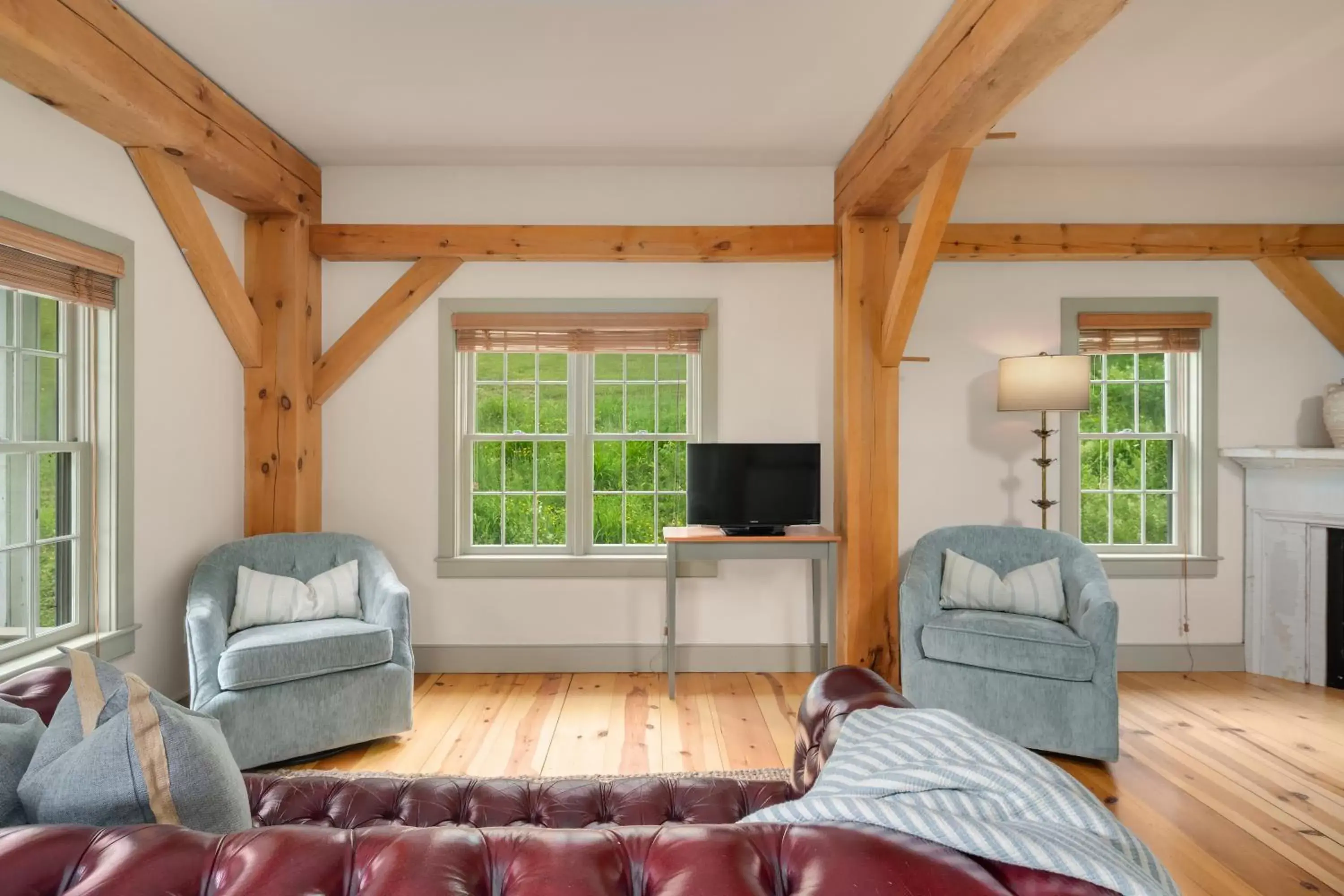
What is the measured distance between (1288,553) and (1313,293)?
151 centimetres

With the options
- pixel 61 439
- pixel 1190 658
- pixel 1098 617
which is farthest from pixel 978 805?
pixel 1190 658

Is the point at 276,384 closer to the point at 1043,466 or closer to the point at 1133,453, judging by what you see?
the point at 1043,466

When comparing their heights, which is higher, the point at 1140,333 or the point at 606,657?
the point at 1140,333

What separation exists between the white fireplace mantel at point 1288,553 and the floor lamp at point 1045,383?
1.28 meters

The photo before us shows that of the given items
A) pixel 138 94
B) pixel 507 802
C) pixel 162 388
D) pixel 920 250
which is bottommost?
pixel 507 802

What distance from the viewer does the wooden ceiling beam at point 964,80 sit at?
2035 mm

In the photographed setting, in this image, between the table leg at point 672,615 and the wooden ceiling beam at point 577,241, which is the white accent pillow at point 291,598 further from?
the wooden ceiling beam at point 577,241

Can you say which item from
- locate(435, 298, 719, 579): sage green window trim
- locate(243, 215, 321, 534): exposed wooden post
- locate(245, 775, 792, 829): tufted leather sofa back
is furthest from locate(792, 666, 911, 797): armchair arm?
locate(243, 215, 321, 534): exposed wooden post

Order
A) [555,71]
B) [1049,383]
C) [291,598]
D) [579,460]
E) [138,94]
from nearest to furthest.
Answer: [138,94] < [555,71] < [291,598] < [1049,383] < [579,460]

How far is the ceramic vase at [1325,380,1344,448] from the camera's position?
13.1 ft

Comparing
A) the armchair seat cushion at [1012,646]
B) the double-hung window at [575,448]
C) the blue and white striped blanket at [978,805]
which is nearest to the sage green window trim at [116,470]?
the double-hung window at [575,448]

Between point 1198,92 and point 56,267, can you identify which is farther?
point 1198,92

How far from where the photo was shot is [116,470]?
300 centimetres

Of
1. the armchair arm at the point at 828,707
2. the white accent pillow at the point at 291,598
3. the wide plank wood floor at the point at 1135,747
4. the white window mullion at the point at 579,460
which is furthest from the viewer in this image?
the white window mullion at the point at 579,460
